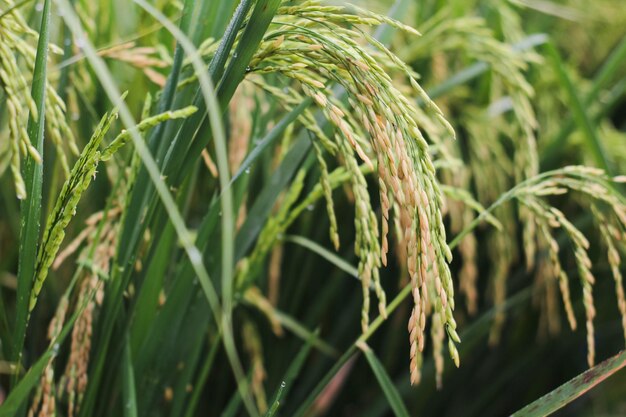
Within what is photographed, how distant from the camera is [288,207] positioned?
0.88 m

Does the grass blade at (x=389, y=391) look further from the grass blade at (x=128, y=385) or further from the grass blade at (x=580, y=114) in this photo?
the grass blade at (x=580, y=114)

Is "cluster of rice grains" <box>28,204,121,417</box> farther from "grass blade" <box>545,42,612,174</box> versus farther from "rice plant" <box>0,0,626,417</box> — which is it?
"grass blade" <box>545,42,612,174</box>

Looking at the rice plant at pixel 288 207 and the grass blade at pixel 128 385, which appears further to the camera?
the grass blade at pixel 128 385

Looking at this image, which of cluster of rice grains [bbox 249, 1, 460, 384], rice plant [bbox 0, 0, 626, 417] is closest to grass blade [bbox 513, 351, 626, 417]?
rice plant [bbox 0, 0, 626, 417]

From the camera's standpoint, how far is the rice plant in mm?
620

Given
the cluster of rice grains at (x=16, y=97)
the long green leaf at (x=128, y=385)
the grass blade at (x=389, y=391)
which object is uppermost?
the cluster of rice grains at (x=16, y=97)

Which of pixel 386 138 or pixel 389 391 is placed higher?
pixel 386 138

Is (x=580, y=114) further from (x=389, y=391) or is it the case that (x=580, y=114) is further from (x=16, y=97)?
(x=16, y=97)

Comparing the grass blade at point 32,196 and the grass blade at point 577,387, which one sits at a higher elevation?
the grass blade at point 32,196

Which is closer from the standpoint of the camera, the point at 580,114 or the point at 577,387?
the point at 577,387

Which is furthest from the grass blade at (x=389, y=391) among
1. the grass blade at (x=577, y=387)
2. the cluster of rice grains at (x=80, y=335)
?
the cluster of rice grains at (x=80, y=335)

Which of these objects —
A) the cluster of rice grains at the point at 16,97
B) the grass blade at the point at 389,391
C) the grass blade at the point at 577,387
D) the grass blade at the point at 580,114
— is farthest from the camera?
the grass blade at the point at 580,114

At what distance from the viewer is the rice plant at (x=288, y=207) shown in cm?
62

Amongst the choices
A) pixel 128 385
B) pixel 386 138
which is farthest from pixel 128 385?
pixel 386 138
